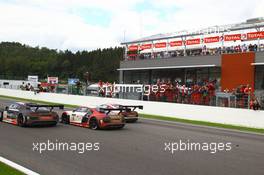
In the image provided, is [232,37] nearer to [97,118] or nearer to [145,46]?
[145,46]

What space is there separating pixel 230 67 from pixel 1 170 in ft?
81.3

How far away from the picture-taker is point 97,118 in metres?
14.6

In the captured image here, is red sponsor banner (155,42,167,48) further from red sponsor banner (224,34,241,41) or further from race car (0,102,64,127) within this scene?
race car (0,102,64,127)

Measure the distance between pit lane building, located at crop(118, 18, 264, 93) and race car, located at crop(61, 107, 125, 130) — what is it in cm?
1560

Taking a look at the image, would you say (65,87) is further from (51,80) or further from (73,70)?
(73,70)

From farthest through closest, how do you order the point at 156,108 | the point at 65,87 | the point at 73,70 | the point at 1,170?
the point at 73,70
the point at 65,87
the point at 156,108
the point at 1,170

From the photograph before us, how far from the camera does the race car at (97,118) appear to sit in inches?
572

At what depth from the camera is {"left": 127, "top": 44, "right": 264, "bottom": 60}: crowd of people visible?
27734 mm

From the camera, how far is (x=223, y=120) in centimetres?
2069

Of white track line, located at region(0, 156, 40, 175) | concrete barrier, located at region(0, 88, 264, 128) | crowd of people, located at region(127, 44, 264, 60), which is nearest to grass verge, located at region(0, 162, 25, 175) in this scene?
white track line, located at region(0, 156, 40, 175)

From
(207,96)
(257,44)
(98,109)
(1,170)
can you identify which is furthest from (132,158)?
(257,44)

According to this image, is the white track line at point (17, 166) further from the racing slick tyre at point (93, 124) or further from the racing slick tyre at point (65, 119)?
the racing slick tyre at point (65, 119)

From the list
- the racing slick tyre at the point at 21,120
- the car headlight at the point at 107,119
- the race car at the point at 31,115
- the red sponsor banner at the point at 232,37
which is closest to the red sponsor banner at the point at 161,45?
the red sponsor banner at the point at 232,37

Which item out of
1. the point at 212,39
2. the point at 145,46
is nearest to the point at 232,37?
the point at 212,39
